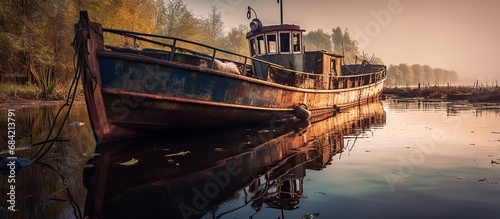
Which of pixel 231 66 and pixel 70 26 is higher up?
pixel 70 26

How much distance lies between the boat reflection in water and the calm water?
0.04 feet

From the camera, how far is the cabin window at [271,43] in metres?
13.1

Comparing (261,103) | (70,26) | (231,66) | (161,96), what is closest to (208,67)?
(231,66)

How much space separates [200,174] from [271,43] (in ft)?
32.3

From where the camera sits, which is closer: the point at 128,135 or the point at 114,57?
the point at 114,57

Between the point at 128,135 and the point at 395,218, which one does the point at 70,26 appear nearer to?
the point at 128,135

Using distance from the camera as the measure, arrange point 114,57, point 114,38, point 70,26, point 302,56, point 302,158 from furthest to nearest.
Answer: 1. point 114,38
2. point 70,26
3. point 302,56
4. point 114,57
5. point 302,158

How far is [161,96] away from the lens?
7.15m

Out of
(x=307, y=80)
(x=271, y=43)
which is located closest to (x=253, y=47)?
(x=271, y=43)

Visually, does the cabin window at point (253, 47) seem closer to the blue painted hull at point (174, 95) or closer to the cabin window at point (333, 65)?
the blue painted hull at point (174, 95)

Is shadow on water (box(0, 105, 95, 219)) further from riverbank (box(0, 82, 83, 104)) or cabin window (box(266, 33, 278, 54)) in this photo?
riverbank (box(0, 82, 83, 104))

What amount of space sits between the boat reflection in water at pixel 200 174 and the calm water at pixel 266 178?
13 mm

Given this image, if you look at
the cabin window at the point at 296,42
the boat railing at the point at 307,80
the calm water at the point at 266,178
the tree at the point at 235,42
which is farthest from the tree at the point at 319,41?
the calm water at the point at 266,178

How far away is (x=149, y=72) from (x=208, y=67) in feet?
5.62
